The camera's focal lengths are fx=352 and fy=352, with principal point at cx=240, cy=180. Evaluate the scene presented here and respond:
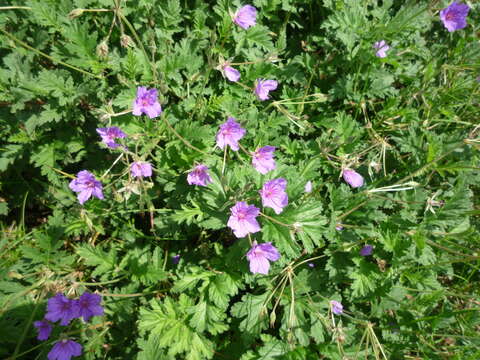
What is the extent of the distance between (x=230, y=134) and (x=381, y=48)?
1731 millimetres

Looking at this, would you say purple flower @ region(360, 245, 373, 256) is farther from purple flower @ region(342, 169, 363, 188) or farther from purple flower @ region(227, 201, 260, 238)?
purple flower @ region(227, 201, 260, 238)

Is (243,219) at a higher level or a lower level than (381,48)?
lower

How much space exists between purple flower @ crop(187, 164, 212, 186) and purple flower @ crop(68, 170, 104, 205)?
2.27 feet

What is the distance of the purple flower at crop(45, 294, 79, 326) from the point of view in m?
2.38

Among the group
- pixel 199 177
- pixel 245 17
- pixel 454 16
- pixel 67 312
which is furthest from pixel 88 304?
pixel 454 16

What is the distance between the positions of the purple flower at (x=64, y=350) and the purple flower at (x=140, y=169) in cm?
125

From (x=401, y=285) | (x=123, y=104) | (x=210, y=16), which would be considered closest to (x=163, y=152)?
(x=123, y=104)

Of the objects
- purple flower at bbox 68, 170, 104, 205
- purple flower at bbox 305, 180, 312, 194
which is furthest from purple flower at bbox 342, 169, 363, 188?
purple flower at bbox 68, 170, 104, 205

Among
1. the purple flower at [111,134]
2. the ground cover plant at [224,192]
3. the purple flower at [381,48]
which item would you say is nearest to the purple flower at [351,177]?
the ground cover plant at [224,192]

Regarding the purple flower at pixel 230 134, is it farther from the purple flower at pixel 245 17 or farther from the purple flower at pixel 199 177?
the purple flower at pixel 245 17

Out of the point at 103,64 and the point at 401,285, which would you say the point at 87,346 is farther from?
the point at 401,285

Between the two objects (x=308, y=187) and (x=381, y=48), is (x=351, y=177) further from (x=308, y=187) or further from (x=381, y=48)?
(x=381, y=48)

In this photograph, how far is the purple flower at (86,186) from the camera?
2.63 metres

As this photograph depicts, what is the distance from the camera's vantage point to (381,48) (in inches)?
125
